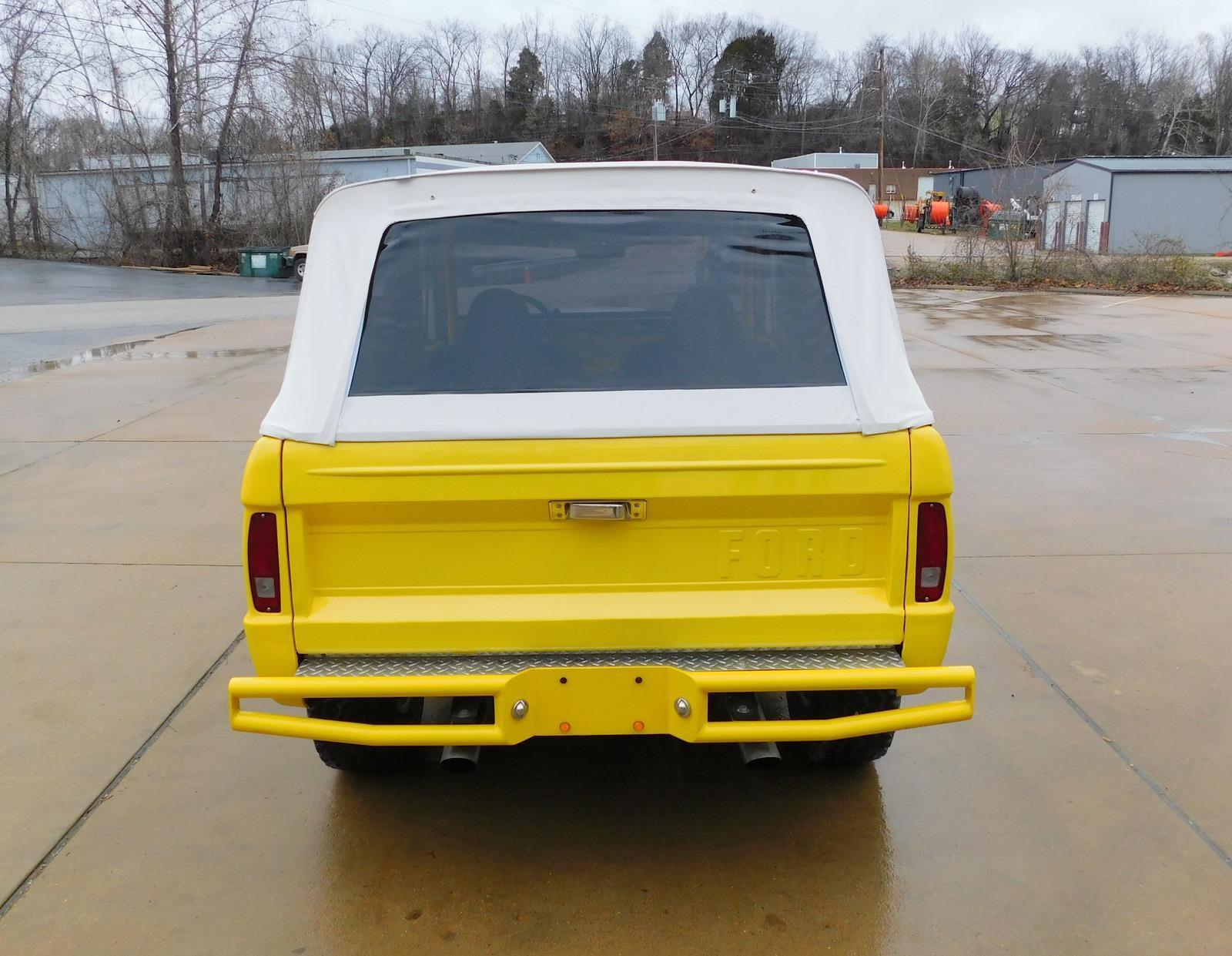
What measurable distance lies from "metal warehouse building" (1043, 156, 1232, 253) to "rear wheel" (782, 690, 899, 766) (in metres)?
39.1

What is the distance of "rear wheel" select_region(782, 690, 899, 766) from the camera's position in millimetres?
3016

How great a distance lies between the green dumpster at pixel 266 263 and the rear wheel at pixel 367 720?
28.5 meters

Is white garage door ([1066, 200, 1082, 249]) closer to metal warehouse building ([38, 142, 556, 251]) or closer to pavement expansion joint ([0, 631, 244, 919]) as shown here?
metal warehouse building ([38, 142, 556, 251])

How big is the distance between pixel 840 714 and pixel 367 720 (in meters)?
1.42

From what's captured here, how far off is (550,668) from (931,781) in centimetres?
159

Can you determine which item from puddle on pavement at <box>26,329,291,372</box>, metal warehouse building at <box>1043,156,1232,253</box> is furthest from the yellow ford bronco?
metal warehouse building at <box>1043,156,1232,253</box>

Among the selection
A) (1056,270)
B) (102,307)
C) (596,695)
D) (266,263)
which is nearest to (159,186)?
(266,263)

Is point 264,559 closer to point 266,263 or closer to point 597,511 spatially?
point 597,511

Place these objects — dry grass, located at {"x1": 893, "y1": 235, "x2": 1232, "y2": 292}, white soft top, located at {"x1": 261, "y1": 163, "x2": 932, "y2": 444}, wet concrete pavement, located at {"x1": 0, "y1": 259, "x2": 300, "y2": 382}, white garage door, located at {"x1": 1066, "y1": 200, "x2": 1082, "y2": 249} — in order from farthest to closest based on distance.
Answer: white garage door, located at {"x1": 1066, "y1": 200, "x2": 1082, "y2": 249} → dry grass, located at {"x1": 893, "y1": 235, "x2": 1232, "y2": 292} → wet concrete pavement, located at {"x1": 0, "y1": 259, "x2": 300, "y2": 382} → white soft top, located at {"x1": 261, "y1": 163, "x2": 932, "y2": 444}

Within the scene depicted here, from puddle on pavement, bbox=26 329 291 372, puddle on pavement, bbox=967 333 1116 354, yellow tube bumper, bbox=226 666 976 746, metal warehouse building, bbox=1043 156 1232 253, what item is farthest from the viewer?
metal warehouse building, bbox=1043 156 1232 253

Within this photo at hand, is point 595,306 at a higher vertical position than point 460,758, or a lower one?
higher

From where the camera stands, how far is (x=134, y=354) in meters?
13.6

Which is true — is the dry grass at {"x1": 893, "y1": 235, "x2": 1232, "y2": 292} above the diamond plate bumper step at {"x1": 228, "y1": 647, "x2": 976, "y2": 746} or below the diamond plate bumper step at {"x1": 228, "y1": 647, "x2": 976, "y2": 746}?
below

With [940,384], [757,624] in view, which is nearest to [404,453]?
[757,624]
